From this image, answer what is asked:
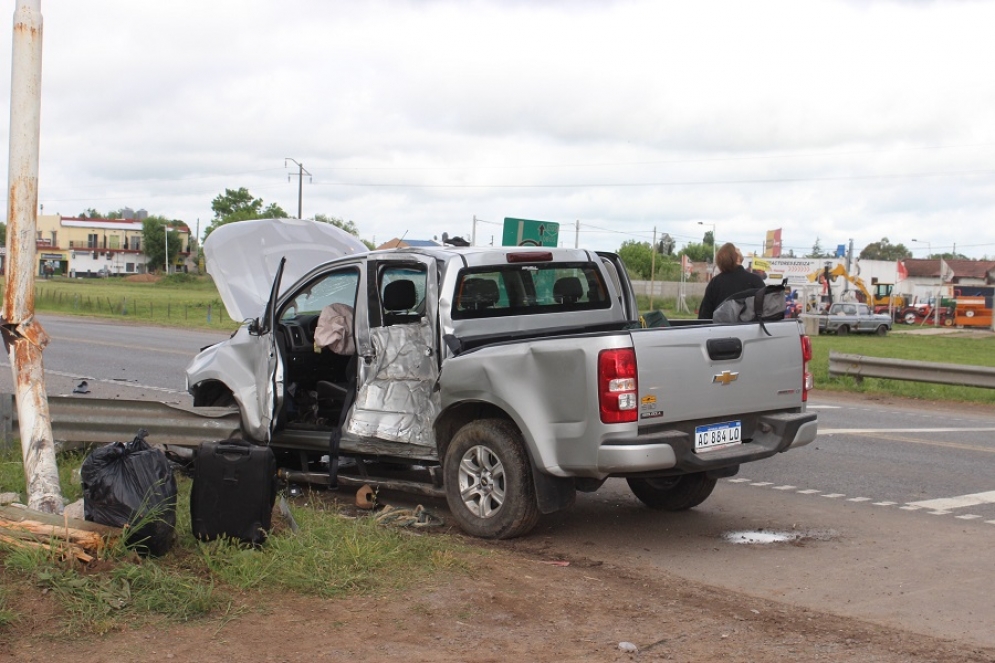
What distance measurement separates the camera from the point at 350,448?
26.0ft

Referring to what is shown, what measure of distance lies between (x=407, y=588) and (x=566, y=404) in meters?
1.54

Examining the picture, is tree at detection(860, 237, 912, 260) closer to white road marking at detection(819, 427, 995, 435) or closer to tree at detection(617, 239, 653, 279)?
tree at detection(617, 239, 653, 279)

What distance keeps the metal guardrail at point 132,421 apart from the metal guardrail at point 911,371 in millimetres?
12158

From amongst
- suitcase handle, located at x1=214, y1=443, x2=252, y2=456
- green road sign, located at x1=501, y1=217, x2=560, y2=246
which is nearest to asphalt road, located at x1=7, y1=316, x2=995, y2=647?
suitcase handle, located at x1=214, y1=443, x2=252, y2=456

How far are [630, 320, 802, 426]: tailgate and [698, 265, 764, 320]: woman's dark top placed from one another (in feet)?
9.63

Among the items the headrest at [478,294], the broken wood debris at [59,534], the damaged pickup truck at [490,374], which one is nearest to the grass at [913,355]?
the damaged pickup truck at [490,374]

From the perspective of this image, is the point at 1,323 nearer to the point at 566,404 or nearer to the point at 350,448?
the point at 350,448

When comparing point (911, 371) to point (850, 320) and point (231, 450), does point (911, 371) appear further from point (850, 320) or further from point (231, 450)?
point (850, 320)

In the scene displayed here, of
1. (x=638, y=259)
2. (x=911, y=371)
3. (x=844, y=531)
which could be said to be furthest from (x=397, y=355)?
(x=638, y=259)

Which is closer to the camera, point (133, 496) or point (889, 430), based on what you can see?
point (133, 496)

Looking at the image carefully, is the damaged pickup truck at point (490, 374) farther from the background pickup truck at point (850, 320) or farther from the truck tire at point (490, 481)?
the background pickup truck at point (850, 320)

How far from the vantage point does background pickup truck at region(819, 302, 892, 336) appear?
45688 mm

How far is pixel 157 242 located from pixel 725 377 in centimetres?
13577

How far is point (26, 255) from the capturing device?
636cm
